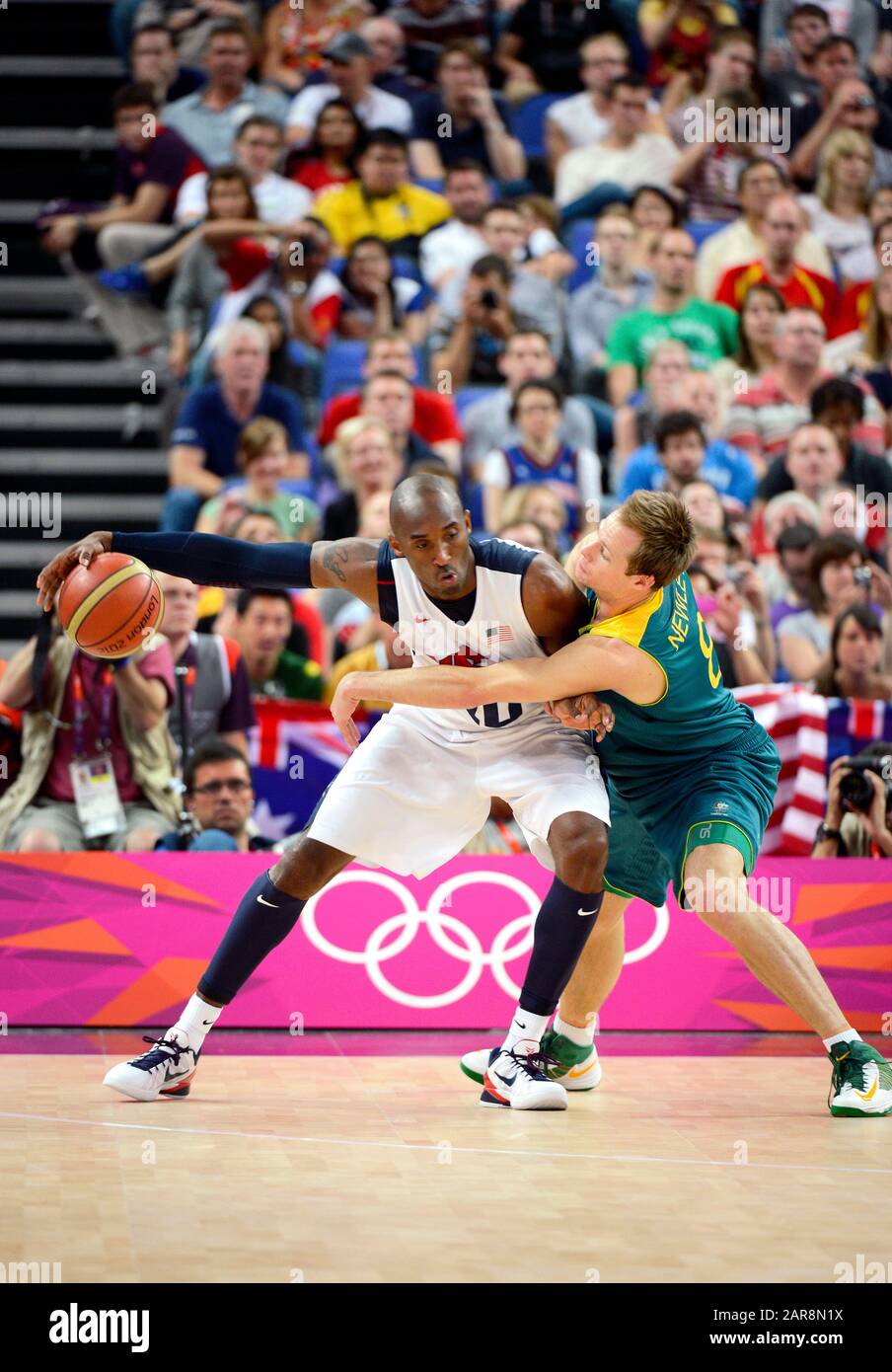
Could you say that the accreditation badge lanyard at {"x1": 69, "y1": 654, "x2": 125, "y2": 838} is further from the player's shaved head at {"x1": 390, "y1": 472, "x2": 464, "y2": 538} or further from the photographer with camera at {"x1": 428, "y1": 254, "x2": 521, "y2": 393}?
the photographer with camera at {"x1": 428, "y1": 254, "x2": 521, "y2": 393}

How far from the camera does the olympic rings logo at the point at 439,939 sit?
6867 millimetres

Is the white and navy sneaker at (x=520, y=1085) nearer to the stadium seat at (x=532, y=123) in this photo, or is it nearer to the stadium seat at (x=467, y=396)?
the stadium seat at (x=467, y=396)

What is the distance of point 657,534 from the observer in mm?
5270

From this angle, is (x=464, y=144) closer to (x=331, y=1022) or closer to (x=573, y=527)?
(x=573, y=527)

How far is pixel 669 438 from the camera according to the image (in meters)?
9.91

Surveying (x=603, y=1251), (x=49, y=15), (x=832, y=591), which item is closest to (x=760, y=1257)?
(x=603, y=1251)

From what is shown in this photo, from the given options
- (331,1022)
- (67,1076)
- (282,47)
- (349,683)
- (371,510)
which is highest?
(282,47)

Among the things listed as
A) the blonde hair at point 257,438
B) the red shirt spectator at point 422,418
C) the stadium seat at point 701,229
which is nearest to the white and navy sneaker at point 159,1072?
the blonde hair at point 257,438

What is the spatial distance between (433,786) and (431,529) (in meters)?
0.86

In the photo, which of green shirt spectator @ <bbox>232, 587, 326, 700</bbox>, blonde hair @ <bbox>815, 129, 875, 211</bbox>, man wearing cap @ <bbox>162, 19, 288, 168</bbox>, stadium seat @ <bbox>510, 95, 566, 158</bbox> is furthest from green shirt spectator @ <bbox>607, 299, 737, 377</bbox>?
green shirt spectator @ <bbox>232, 587, 326, 700</bbox>

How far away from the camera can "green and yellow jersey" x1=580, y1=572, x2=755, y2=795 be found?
5.32 metres

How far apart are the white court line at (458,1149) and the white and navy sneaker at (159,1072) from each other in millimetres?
282

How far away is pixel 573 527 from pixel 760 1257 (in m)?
6.92

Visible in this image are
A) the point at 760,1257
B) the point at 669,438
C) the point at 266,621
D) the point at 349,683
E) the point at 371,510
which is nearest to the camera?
the point at 760,1257
